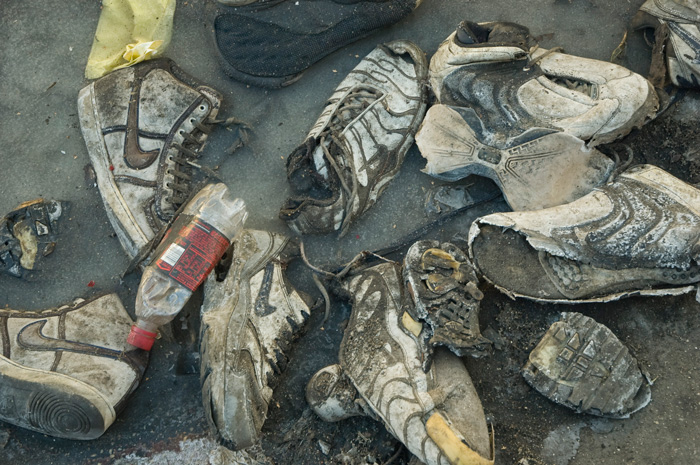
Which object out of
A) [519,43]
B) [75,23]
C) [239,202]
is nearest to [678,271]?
[519,43]

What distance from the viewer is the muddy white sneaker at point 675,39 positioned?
2637mm

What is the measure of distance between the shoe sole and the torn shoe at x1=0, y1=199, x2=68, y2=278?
578mm

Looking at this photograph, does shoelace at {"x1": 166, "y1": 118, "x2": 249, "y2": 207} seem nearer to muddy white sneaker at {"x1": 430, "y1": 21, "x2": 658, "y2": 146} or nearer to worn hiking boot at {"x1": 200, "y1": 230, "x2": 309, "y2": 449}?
worn hiking boot at {"x1": 200, "y1": 230, "x2": 309, "y2": 449}

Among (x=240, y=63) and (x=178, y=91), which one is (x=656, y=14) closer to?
(x=240, y=63)

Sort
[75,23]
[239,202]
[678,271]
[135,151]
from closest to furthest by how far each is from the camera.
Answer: [678,271], [239,202], [135,151], [75,23]

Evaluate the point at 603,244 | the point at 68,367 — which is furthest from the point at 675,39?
the point at 68,367

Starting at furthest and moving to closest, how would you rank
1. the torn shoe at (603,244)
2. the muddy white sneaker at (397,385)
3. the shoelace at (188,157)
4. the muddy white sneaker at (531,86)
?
the shoelace at (188,157) → the muddy white sneaker at (531,86) → the torn shoe at (603,244) → the muddy white sneaker at (397,385)

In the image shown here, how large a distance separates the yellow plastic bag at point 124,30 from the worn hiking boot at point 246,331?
4.04ft

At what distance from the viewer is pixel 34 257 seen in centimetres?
293

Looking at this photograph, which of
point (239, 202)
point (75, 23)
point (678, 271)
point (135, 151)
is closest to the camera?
point (678, 271)

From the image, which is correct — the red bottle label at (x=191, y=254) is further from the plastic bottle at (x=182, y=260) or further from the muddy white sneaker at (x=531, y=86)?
the muddy white sneaker at (x=531, y=86)

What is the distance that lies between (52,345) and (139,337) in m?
0.45

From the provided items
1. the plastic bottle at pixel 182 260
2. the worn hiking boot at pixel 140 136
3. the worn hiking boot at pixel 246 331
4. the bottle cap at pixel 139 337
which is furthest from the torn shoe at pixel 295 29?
the bottle cap at pixel 139 337

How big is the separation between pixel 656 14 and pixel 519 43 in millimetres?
667
